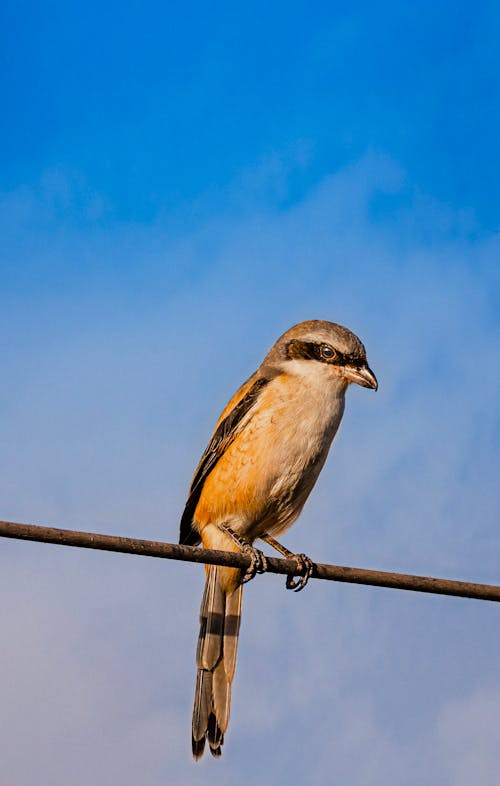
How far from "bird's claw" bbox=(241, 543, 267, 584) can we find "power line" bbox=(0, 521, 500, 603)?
1.29 meters

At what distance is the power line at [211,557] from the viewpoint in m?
3.74

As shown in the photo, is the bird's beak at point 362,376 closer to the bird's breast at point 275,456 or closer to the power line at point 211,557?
the bird's breast at point 275,456

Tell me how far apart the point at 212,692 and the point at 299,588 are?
0.88 metres

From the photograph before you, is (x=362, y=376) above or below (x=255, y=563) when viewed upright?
above

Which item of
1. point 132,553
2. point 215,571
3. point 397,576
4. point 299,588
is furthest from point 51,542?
point 215,571

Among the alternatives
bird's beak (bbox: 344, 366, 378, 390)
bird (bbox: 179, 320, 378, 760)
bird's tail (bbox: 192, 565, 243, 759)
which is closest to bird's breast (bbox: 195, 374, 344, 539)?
bird (bbox: 179, 320, 378, 760)

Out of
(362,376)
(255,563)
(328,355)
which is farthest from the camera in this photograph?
(328,355)

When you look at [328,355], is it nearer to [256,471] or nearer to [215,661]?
[256,471]

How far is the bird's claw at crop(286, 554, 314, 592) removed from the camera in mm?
5855

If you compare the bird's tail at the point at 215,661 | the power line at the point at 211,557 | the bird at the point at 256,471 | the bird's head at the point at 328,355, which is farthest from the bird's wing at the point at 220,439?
the power line at the point at 211,557

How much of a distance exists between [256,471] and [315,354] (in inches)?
36.1

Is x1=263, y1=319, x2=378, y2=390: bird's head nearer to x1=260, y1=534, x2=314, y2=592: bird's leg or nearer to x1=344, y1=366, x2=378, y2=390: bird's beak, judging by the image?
x1=344, y1=366, x2=378, y2=390: bird's beak

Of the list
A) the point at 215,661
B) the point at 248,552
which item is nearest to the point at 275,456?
the point at 248,552

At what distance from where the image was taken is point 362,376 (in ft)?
21.3
